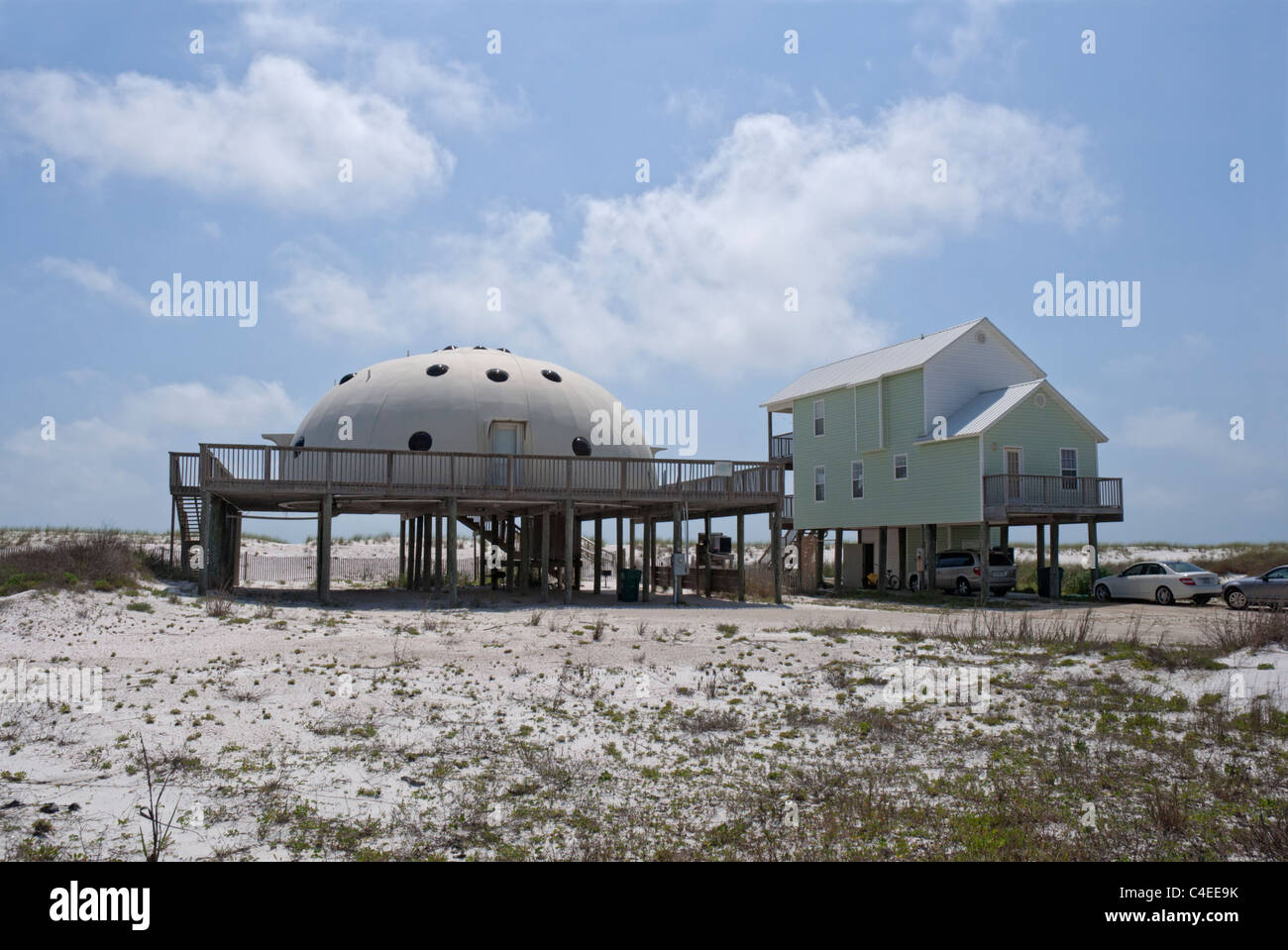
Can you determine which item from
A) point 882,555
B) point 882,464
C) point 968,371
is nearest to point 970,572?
point 882,464

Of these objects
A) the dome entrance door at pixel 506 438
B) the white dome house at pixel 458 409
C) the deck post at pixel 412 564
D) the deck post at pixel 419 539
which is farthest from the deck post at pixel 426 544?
the dome entrance door at pixel 506 438

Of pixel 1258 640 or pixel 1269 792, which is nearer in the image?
pixel 1269 792

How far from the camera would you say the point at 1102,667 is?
1434 cm

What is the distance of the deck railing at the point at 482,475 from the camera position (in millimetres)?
24797

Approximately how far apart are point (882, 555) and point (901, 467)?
5.83 meters

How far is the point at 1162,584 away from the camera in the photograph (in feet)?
99.3

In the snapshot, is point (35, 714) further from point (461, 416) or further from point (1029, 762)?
point (461, 416)

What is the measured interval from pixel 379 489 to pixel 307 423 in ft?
26.8

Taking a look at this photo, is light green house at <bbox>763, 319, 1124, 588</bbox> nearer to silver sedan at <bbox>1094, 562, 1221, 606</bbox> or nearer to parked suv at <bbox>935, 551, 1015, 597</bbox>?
parked suv at <bbox>935, 551, 1015, 597</bbox>

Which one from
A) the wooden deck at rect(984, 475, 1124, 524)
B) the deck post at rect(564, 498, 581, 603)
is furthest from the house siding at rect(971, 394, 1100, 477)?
the deck post at rect(564, 498, 581, 603)

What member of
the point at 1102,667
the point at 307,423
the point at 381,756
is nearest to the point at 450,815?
the point at 381,756

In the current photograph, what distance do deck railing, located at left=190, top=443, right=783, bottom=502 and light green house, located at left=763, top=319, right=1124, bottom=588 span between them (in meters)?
8.02

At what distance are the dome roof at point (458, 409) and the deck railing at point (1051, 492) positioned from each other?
41.2 feet

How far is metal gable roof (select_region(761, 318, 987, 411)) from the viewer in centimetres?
3581
